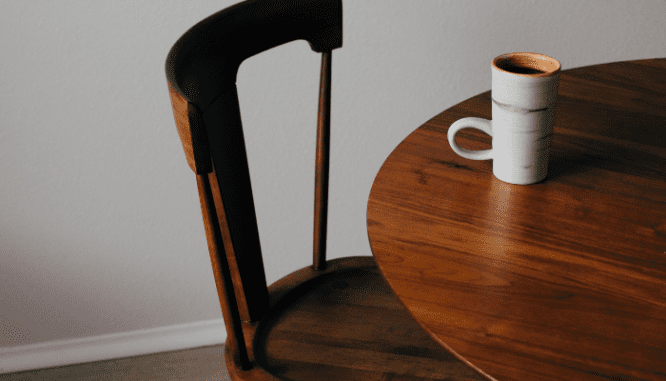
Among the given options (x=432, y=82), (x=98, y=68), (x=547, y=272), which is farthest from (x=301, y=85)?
(x=547, y=272)

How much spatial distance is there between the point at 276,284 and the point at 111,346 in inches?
35.8

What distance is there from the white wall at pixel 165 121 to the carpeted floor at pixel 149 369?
122mm

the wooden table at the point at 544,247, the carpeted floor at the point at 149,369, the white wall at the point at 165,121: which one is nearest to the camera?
the wooden table at the point at 544,247

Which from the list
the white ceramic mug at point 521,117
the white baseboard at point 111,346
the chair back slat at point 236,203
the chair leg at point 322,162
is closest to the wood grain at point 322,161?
the chair leg at point 322,162

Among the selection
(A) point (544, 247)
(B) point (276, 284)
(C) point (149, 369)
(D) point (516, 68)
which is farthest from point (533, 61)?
(C) point (149, 369)

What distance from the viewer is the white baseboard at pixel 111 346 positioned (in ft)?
5.28

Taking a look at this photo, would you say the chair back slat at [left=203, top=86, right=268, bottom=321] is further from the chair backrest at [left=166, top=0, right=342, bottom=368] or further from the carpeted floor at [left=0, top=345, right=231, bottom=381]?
the carpeted floor at [left=0, top=345, right=231, bottom=381]

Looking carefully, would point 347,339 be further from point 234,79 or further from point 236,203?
point 234,79

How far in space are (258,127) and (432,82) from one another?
44 centimetres

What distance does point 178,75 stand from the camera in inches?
25.6

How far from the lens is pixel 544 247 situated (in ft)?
1.83

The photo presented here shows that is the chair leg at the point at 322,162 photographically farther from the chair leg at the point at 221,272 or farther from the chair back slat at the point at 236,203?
the chair leg at the point at 221,272

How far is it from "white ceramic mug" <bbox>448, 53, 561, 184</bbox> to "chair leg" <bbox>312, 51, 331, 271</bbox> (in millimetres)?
346

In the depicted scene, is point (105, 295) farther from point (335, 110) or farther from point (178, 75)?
point (178, 75)
